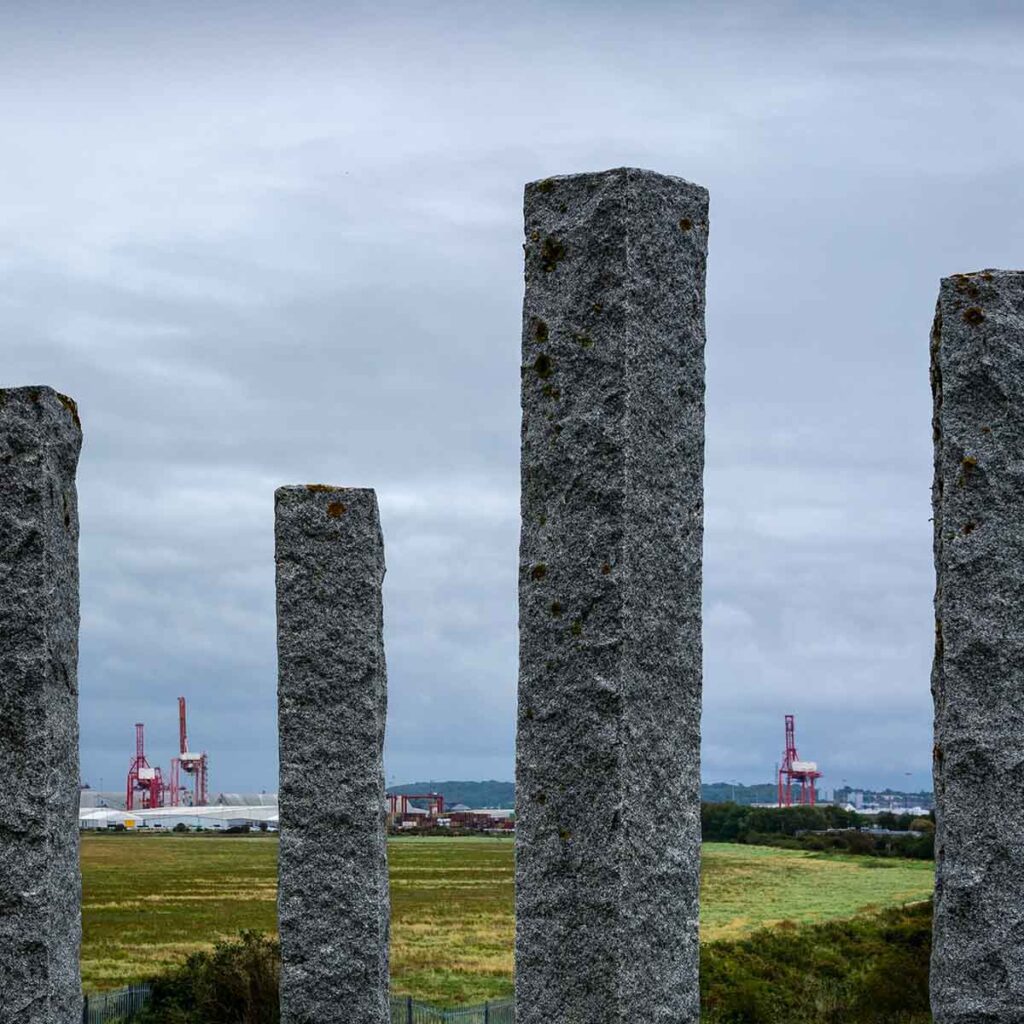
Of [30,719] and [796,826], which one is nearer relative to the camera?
[30,719]

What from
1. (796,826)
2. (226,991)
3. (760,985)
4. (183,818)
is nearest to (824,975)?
(760,985)

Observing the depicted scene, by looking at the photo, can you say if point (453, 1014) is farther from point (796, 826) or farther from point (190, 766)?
point (190, 766)

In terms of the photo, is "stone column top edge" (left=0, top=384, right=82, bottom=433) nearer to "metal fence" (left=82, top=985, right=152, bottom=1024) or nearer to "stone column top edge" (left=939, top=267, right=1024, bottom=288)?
"stone column top edge" (left=939, top=267, right=1024, bottom=288)

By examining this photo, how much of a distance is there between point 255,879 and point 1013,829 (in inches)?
2094

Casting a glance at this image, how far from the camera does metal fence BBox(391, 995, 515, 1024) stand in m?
18.0

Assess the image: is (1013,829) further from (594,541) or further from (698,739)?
(594,541)

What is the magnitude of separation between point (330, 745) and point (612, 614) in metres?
4.76

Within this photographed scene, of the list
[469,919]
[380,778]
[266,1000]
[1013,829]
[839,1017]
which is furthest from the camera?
[469,919]

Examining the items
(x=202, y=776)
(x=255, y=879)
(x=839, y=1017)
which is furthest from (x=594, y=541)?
(x=202, y=776)

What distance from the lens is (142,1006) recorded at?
17938 mm

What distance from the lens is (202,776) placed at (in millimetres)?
153625

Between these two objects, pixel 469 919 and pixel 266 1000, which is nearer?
pixel 266 1000

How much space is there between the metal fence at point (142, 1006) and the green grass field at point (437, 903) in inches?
187

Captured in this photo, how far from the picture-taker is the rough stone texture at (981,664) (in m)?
6.81
